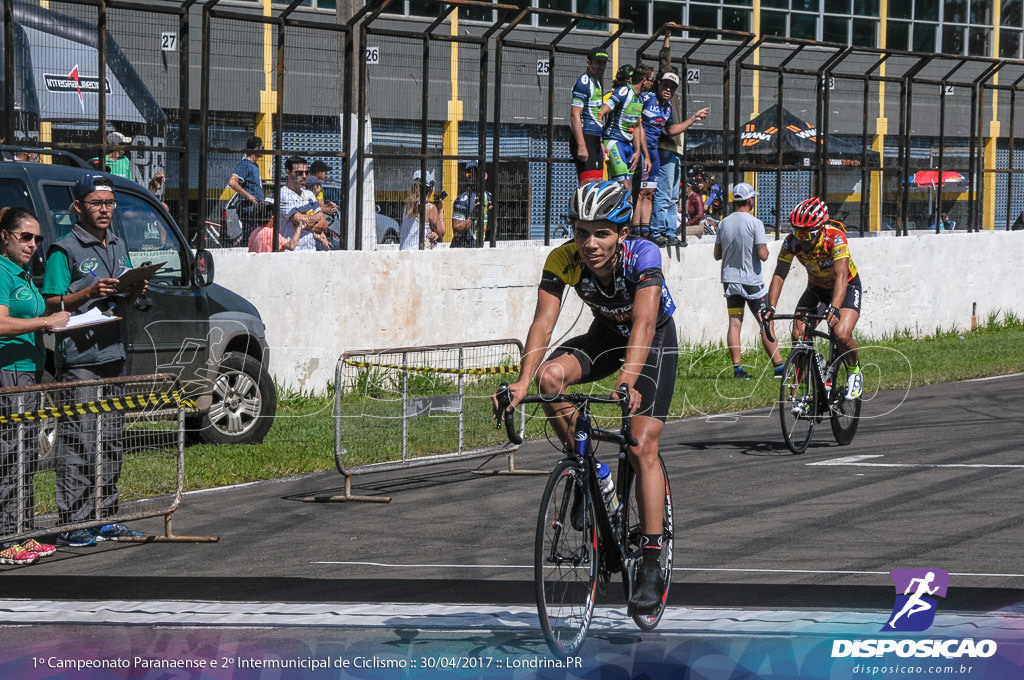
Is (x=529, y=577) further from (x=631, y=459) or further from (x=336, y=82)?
(x=336, y=82)

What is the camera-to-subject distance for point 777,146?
21969mm

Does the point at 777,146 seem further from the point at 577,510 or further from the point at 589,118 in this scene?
the point at 577,510

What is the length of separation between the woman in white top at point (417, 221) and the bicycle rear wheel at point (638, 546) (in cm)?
1033

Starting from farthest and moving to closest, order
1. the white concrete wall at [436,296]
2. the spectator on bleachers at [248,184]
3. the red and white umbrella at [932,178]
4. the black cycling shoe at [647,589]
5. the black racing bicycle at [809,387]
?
the red and white umbrella at [932,178] → the spectator on bleachers at [248,184] → the white concrete wall at [436,296] → the black racing bicycle at [809,387] → the black cycling shoe at [647,589]

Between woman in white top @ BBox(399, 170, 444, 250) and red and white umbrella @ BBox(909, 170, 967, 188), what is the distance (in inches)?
404

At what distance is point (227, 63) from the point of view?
15.6 metres

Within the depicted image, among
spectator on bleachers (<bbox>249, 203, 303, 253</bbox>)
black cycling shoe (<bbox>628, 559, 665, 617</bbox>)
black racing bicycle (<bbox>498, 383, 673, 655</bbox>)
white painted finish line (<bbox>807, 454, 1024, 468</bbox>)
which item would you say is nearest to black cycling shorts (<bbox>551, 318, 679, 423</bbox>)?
black racing bicycle (<bbox>498, 383, 673, 655</bbox>)

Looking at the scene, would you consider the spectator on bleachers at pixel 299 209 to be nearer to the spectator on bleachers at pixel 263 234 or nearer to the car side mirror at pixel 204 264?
the spectator on bleachers at pixel 263 234

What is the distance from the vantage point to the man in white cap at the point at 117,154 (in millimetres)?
14422

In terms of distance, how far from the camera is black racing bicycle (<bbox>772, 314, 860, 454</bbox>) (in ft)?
40.5

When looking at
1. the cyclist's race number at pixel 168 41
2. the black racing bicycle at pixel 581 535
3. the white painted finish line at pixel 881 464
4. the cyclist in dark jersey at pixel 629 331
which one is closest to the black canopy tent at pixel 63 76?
the cyclist's race number at pixel 168 41

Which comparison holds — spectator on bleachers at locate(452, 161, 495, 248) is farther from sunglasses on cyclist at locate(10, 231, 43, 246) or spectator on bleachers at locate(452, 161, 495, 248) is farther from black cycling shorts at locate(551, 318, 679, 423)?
black cycling shorts at locate(551, 318, 679, 423)

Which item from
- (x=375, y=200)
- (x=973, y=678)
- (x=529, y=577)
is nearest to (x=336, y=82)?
(x=375, y=200)

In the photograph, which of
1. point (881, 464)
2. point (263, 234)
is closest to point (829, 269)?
point (881, 464)
